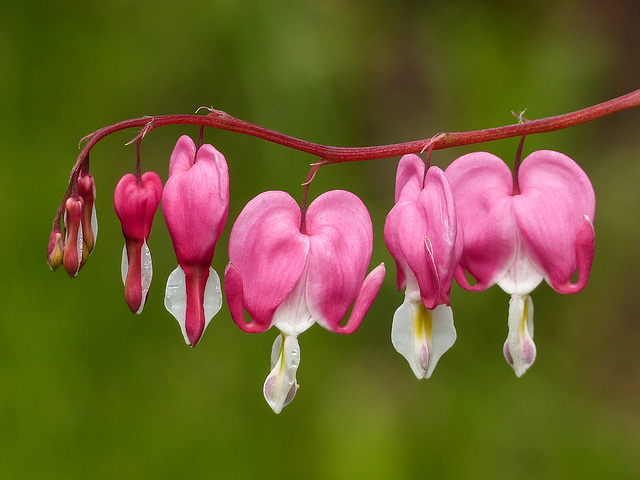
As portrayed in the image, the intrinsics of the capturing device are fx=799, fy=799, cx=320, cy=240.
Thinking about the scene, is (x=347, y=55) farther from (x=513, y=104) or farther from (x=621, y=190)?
(x=621, y=190)

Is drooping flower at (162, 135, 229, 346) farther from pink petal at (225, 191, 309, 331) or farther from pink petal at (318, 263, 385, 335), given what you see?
pink petal at (318, 263, 385, 335)

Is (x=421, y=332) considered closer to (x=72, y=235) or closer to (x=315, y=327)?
(x=72, y=235)

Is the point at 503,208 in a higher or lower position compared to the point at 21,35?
lower

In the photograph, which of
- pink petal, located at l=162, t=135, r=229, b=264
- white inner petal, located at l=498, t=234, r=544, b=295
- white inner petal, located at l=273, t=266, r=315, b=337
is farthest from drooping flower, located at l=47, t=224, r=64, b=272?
white inner petal, located at l=498, t=234, r=544, b=295

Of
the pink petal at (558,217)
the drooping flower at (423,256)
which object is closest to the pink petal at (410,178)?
the drooping flower at (423,256)

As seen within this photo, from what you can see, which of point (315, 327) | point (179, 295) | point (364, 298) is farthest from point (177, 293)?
point (315, 327)

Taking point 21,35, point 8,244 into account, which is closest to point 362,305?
point 8,244
